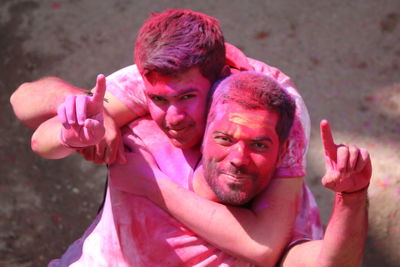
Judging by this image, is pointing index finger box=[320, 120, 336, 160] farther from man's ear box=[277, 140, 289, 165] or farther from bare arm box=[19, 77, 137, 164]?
bare arm box=[19, 77, 137, 164]

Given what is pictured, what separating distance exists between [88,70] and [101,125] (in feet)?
6.95

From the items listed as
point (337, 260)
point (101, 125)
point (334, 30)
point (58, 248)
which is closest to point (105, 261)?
point (101, 125)

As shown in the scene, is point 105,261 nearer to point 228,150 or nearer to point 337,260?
point 228,150

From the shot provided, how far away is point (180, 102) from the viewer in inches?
85.2

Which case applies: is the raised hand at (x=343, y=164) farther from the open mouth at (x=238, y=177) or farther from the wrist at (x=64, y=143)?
the wrist at (x=64, y=143)

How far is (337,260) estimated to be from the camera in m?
2.01

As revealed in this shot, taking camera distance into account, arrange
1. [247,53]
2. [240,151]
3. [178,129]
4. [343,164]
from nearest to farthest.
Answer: [343,164], [240,151], [178,129], [247,53]

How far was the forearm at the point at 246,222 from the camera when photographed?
219cm

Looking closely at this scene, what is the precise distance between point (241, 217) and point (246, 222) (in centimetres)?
2

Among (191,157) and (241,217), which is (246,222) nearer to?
(241,217)

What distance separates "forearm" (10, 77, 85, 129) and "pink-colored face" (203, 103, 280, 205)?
57 cm

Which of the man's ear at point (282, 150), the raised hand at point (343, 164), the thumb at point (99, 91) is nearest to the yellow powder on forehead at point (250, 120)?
the man's ear at point (282, 150)

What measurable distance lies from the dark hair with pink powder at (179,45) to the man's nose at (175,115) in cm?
11

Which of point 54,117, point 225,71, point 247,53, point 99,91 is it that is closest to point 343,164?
point 225,71
